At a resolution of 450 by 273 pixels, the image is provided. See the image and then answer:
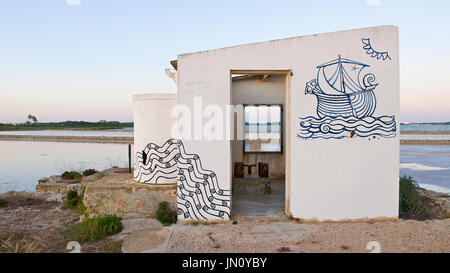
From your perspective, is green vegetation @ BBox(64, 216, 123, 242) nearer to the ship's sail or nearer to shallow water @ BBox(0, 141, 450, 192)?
the ship's sail

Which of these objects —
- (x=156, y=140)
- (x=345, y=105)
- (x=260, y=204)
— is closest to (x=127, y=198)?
(x=156, y=140)

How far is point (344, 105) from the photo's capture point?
217 inches

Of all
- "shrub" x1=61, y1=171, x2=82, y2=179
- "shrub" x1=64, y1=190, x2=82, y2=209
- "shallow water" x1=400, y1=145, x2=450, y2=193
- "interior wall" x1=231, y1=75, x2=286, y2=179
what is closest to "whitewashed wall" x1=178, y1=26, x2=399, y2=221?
"interior wall" x1=231, y1=75, x2=286, y2=179

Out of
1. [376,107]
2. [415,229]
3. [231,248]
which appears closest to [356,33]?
[376,107]

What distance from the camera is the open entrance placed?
771 centimetres

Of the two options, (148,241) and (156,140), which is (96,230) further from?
(156,140)

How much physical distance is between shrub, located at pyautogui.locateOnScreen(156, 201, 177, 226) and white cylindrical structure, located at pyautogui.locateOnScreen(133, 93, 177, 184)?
1.92ft

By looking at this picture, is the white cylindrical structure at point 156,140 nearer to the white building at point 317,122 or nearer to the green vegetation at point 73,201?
the white building at point 317,122

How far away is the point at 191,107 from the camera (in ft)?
18.3

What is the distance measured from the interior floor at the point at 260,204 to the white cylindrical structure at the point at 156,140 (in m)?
1.59

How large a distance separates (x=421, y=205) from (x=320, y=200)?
2.54 meters

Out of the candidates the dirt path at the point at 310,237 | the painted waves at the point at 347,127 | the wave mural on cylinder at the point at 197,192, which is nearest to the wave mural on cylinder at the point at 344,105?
the painted waves at the point at 347,127
